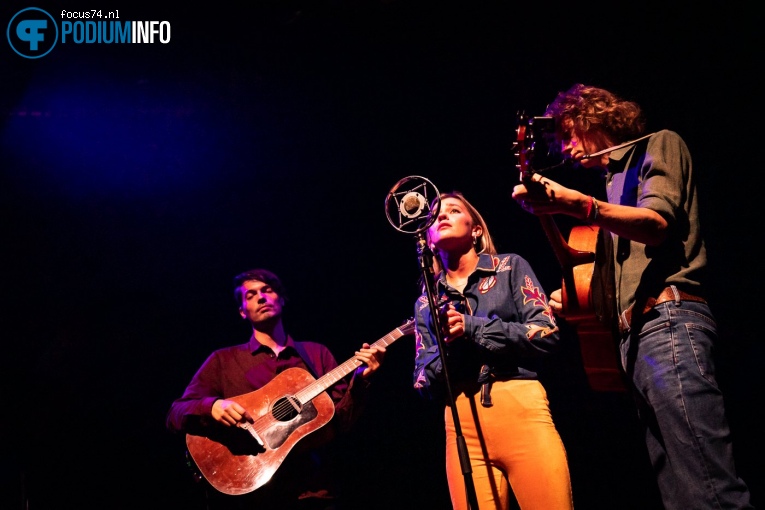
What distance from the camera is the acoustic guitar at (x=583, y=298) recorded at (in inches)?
94.0

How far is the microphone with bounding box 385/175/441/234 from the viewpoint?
106 inches

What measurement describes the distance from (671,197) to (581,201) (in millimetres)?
395

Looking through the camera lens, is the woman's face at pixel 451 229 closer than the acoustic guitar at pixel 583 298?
No

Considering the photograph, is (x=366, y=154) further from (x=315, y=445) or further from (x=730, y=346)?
(x=730, y=346)

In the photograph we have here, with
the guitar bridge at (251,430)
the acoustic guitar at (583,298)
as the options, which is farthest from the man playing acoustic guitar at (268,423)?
the acoustic guitar at (583,298)

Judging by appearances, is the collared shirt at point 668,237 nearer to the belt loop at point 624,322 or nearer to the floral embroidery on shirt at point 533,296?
the belt loop at point 624,322

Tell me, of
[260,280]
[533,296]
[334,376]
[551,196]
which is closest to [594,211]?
[551,196]

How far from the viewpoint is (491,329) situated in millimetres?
2775

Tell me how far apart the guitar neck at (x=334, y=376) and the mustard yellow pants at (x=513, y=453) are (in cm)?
146

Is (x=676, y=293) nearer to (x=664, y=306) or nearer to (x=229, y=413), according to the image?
(x=664, y=306)

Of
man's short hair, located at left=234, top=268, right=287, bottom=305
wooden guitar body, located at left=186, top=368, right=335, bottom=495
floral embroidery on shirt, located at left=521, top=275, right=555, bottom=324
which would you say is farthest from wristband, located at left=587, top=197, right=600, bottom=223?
man's short hair, located at left=234, top=268, right=287, bottom=305

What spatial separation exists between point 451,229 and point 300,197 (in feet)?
9.38

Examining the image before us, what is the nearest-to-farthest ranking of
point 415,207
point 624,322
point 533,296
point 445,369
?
1. point 624,322
2. point 445,369
3. point 415,207
4. point 533,296

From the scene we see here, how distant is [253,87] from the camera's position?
17.6ft
